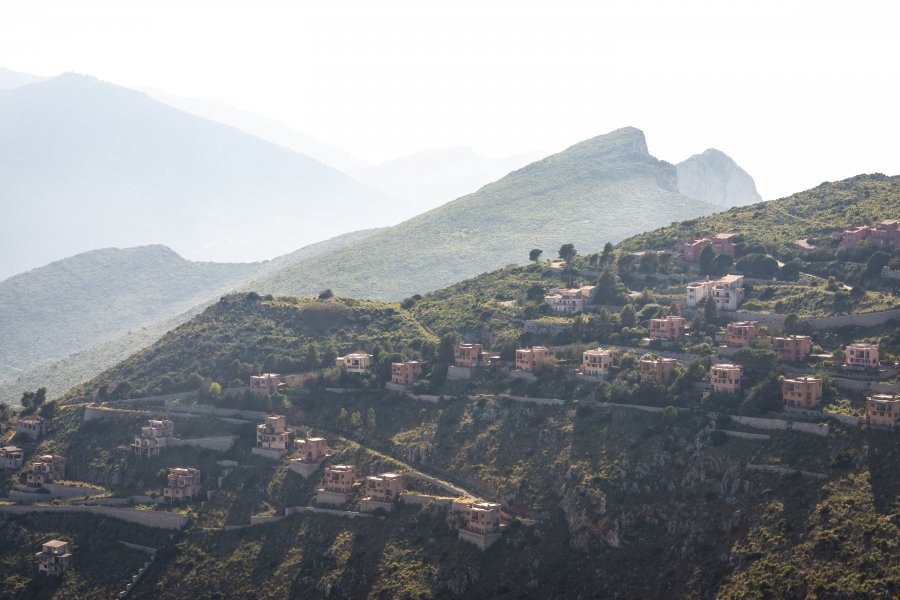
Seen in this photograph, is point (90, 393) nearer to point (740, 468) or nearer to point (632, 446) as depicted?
point (632, 446)

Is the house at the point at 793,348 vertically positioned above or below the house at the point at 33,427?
above

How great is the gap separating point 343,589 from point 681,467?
22.3 metres

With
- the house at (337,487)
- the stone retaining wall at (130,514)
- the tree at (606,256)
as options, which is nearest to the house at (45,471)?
the stone retaining wall at (130,514)

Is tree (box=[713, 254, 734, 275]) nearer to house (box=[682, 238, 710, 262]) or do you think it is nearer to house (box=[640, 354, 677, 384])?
house (box=[682, 238, 710, 262])

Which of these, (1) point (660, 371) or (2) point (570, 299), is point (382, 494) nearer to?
(1) point (660, 371)

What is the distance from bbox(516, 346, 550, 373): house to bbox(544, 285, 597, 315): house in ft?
37.2

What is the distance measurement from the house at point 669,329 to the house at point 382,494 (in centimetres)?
2285

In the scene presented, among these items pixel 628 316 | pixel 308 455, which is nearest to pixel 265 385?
pixel 308 455

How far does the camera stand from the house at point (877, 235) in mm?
99156

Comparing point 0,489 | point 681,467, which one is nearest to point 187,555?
point 0,489

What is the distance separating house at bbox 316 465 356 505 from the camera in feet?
289

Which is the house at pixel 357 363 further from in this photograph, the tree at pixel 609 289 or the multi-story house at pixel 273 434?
the tree at pixel 609 289

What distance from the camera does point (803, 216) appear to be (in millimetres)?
120812

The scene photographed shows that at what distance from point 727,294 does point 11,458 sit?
58824 mm
